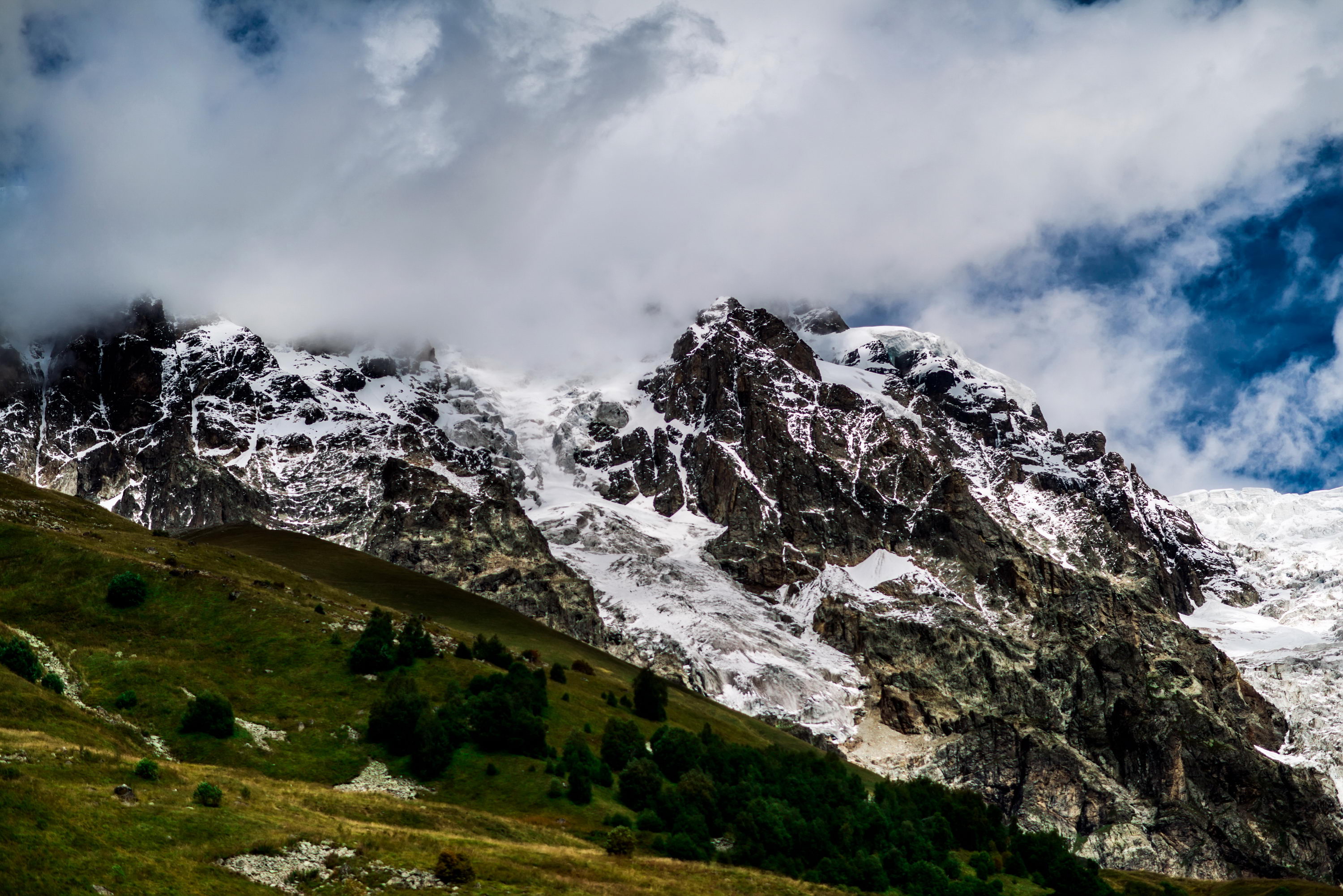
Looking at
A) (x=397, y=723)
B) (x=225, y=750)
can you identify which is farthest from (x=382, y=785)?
(x=225, y=750)

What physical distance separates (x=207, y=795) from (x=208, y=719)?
24531 millimetres

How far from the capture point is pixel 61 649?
79500 millimetres

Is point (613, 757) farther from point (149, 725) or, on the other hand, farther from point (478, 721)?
point (149, 725)

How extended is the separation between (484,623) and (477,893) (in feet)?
455

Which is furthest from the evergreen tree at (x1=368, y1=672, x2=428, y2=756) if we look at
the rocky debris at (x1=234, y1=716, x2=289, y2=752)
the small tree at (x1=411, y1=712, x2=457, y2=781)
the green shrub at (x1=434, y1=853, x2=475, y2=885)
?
the green shrub at (x1=434, y1=853, x2=475, y2=885)

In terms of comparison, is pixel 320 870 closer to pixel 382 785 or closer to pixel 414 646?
pixel 382 785

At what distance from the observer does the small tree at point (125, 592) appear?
3649 inches

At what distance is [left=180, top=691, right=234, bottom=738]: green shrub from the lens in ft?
234

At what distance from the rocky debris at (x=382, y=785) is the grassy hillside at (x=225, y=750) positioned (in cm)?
91

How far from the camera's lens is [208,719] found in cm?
7119

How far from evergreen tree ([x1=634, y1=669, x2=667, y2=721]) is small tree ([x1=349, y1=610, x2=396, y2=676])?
3973 centimetres

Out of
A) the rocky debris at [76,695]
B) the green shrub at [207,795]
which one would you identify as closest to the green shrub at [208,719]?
the rocky debris at [76,695]

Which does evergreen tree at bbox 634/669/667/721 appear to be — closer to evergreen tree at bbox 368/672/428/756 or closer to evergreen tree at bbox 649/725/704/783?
evergreen tree at bbox 649/725/704/783

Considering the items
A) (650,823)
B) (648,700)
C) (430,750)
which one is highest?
(648,700)
